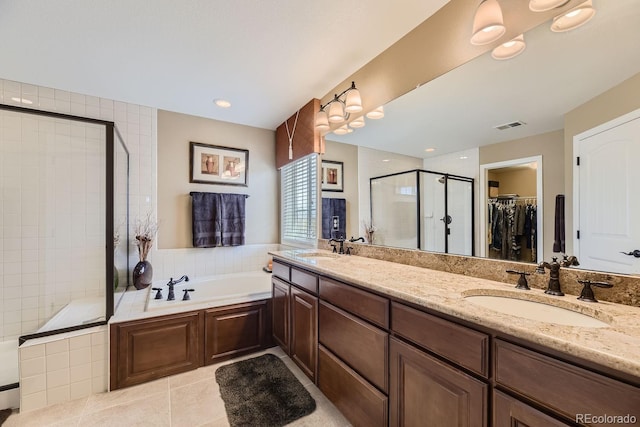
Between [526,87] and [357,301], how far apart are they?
134cm

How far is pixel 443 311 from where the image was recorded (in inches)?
39.3

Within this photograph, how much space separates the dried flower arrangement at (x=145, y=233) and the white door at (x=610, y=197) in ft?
10.9

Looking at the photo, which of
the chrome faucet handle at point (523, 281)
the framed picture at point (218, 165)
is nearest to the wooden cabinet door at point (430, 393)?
the chrome faucet handle at point (523, 281)

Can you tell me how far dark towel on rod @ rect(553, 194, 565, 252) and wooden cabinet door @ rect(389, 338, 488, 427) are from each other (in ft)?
2.38

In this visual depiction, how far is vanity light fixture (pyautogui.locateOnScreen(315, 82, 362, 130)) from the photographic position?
209 cm

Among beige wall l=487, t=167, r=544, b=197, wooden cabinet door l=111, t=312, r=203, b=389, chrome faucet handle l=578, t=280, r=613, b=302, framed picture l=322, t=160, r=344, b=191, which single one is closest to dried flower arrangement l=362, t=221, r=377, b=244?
framed picture l=322, t=160, r=344, b=191

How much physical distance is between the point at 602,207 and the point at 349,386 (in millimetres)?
1440

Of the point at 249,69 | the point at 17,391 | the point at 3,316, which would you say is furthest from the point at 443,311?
the point at 3,316

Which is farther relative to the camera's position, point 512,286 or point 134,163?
point 134,163

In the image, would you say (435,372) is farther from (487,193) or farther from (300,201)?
(300,201)

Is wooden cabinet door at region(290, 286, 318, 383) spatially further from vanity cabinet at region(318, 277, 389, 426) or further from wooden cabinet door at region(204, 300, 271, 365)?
wooden cabinet door at region(204, 300, 271, 365)

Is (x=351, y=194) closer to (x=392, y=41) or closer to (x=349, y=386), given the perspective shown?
(x=392, y=41)

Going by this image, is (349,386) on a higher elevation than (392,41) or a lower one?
lower

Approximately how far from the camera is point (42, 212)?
99.8 inches
